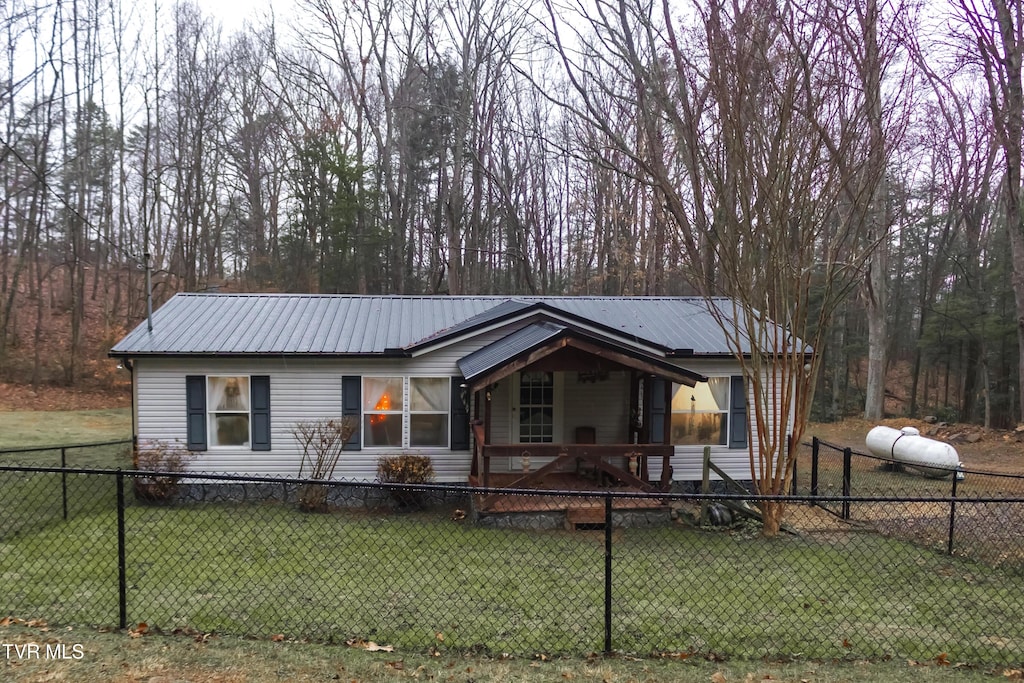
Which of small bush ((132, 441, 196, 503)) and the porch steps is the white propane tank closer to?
the porch steps

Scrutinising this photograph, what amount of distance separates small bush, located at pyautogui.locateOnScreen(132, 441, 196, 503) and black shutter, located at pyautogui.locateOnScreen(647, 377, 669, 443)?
774 centimetres

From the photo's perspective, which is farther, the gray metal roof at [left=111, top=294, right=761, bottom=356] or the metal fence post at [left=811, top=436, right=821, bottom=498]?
the gray metal roof at [left=111, top=294, right=761, bottom=356]

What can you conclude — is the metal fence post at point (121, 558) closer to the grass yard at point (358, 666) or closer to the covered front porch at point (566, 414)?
the grass yard at point (358, 666)

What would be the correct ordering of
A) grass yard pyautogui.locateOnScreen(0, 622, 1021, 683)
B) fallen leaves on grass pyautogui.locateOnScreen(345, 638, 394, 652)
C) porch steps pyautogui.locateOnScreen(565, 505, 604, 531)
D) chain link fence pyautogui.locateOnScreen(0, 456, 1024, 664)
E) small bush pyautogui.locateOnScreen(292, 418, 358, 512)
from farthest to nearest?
small bush pyautogui.locateOnScreen(292, 418, 358, 512) → porch steps pyautogui.locateOnScreen(565, 505, 604, 531) → chain link fence pyautogui.locateOnScreen(0, 456, 1024, 664) → fallen leaves on grass pyautogui.locateOnScreen(345, 638, 394, 652) → grass yard pyautogui.locateOnScreen(0, 622, 1021, 683)

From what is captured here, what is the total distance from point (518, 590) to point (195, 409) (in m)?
7.21

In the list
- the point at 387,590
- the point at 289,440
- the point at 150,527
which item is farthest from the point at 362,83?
the point at 387,590

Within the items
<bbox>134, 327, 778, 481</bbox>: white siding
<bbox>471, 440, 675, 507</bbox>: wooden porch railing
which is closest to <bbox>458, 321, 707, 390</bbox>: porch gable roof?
<bbox>471, 440, 675, 507</bbox>: wooden porch railing

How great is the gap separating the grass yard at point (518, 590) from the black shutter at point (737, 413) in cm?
309

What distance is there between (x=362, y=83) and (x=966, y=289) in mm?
24535

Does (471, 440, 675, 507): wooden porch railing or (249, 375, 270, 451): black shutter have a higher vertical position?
(249, 375, 270, 451): black shutter

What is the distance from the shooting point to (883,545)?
811 centimetres

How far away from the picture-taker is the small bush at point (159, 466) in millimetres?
10078

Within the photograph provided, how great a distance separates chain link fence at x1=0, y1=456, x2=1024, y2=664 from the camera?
15.2 ft

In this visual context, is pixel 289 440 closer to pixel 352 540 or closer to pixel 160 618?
pixel 352 540
